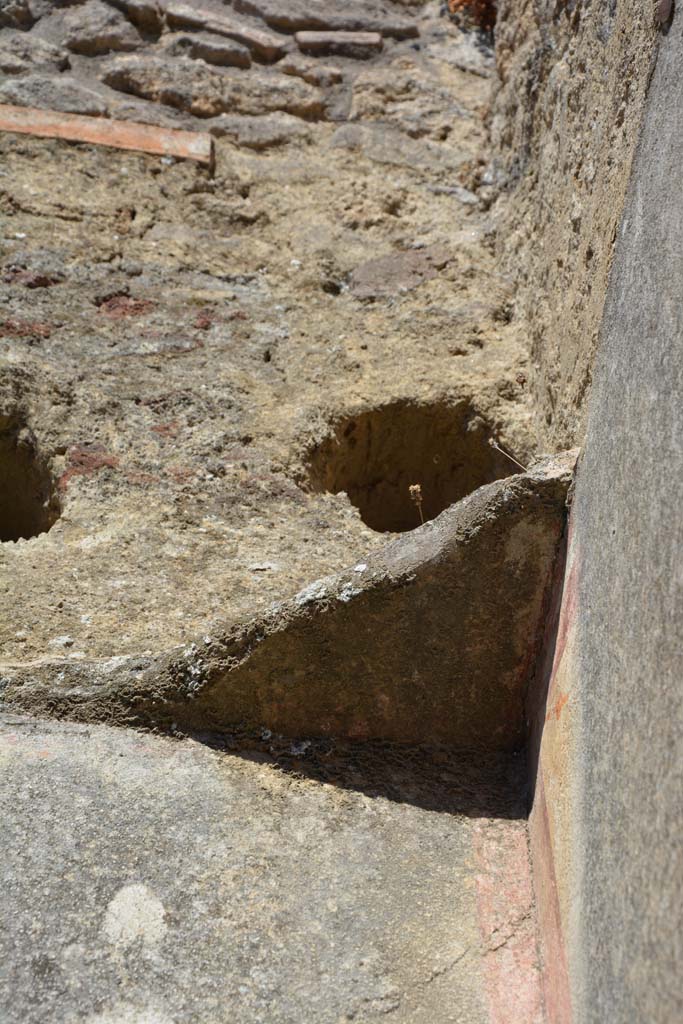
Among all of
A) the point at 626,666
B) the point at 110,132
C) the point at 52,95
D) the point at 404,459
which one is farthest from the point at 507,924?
the point at 52,95

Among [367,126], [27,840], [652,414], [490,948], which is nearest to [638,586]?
[652,414]

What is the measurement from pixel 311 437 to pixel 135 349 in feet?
2.29

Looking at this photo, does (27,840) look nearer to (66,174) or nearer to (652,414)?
(652,414)

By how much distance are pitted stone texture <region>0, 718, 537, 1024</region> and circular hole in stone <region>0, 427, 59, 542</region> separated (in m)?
1.22

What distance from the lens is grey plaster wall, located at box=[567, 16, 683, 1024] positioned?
1281 millimetres

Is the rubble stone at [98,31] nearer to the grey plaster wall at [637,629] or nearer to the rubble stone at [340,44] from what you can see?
the rubble stone at [340,44]

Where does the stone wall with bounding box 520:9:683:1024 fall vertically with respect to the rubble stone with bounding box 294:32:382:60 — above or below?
below

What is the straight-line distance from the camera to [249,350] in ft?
11.8

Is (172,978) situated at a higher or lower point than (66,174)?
lower

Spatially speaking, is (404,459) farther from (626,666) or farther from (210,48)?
(210,48)

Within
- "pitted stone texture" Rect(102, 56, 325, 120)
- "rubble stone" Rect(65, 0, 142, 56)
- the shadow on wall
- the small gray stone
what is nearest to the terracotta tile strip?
the small gray stone

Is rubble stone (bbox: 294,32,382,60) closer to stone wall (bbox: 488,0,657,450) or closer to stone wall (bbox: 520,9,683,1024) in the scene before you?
stone wall (bbox: 488,0,657,450)

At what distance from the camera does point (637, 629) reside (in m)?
1.51

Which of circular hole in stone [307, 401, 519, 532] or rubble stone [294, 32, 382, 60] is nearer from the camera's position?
circular hole in stone [307, 401, 519, 532]
